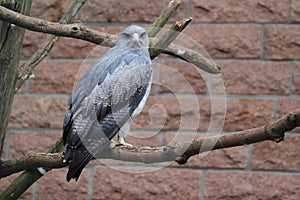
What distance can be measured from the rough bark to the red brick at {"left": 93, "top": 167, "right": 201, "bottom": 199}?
766mm

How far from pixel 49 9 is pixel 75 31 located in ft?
2.99

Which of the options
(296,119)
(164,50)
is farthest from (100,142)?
(296,119)

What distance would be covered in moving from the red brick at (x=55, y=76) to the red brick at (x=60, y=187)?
259 mm

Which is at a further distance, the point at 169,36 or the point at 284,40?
the point at 284,40

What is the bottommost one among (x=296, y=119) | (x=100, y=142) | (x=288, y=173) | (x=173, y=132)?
(x=288, y=173)

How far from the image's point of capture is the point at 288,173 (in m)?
2.29

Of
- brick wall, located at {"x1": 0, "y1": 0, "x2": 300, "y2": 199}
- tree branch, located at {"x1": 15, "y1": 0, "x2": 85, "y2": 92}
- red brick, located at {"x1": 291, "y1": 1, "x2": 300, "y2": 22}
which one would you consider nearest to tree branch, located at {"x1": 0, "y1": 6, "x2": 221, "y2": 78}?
tree branch, located at {"x1": 15, "y1": 0, "x2": 85, "y2": 92}

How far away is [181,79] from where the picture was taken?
2330mm

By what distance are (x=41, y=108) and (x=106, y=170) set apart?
11.2 inches

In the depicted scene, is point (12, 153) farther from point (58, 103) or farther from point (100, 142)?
point (100, 142)

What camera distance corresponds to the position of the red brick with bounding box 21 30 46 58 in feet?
7.89

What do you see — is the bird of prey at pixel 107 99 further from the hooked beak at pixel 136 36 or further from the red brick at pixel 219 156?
the red brick at pixel 219 156

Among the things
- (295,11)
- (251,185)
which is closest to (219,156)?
(251,185)

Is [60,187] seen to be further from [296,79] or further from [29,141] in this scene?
[296,79]
